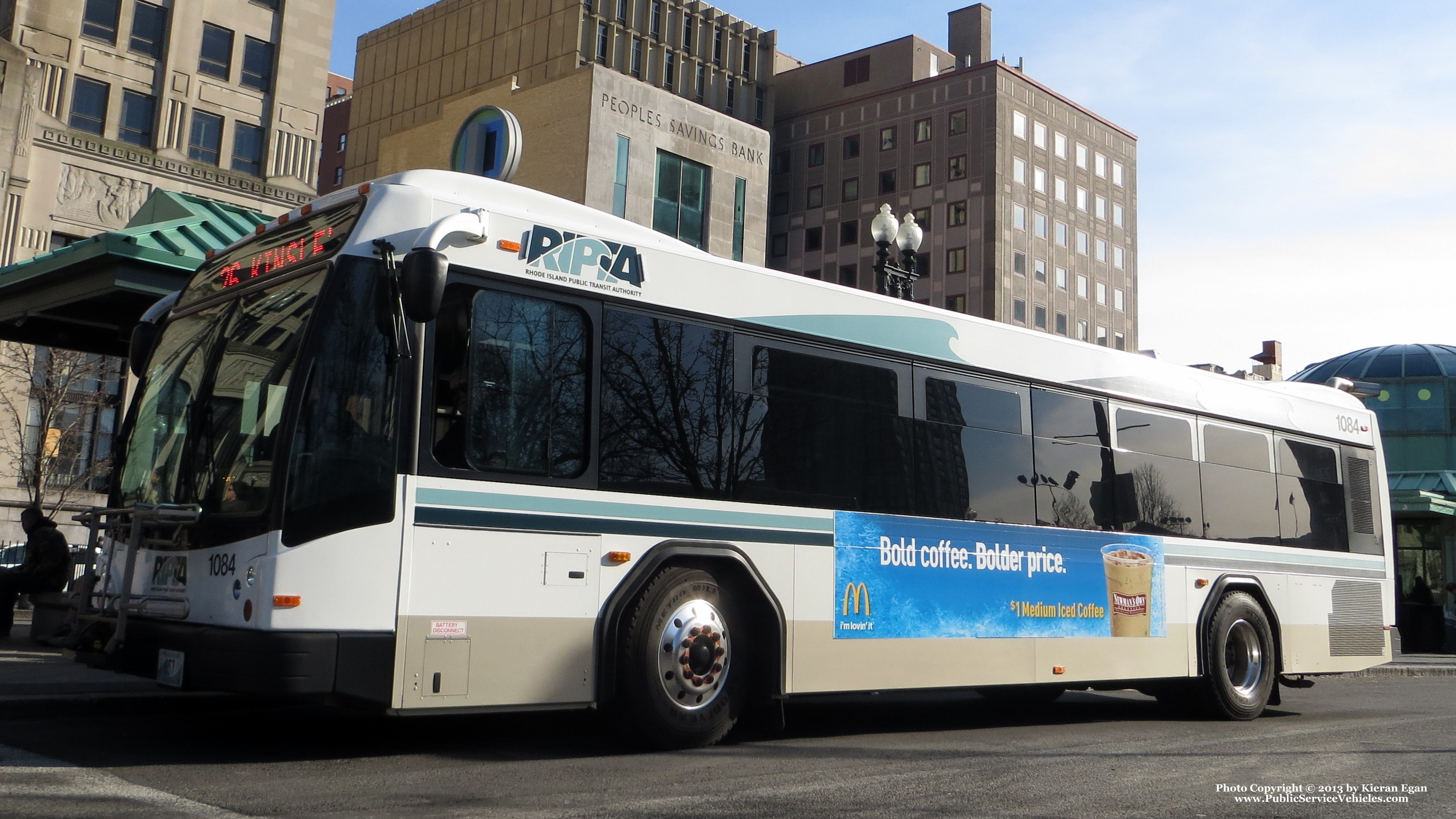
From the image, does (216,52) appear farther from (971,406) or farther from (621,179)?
(971,406)

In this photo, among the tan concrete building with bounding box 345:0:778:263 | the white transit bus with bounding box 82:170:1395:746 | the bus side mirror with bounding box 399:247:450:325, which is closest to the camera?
the bus side mirror with bounding box 399:247:450:325

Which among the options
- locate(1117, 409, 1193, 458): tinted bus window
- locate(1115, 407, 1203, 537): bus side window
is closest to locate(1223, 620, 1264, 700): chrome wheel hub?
locate(1115, 407, 1203, 537): bus side window

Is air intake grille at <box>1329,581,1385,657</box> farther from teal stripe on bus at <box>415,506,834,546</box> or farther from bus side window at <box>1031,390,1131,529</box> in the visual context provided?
teal stripe on bus at <box>415,506,834,546</box>

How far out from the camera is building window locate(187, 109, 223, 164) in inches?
1652

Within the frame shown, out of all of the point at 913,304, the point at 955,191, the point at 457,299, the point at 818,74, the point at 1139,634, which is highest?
the point at 818,74

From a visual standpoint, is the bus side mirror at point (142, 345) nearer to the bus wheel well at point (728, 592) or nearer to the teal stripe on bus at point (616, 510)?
the teal stripe on bus at point (616, 510)

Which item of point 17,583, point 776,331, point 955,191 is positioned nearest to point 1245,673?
point 776,331

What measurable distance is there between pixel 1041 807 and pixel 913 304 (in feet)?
15.3

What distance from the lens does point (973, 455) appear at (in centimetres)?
989

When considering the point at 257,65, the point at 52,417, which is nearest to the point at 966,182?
the point at 257,65

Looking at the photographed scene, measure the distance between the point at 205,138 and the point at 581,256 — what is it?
38.6 meters

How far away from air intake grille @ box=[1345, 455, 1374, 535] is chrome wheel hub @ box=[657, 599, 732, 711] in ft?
27.7

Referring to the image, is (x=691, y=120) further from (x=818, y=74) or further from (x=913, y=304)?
(x=818, y=74)

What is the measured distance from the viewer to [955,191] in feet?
237
